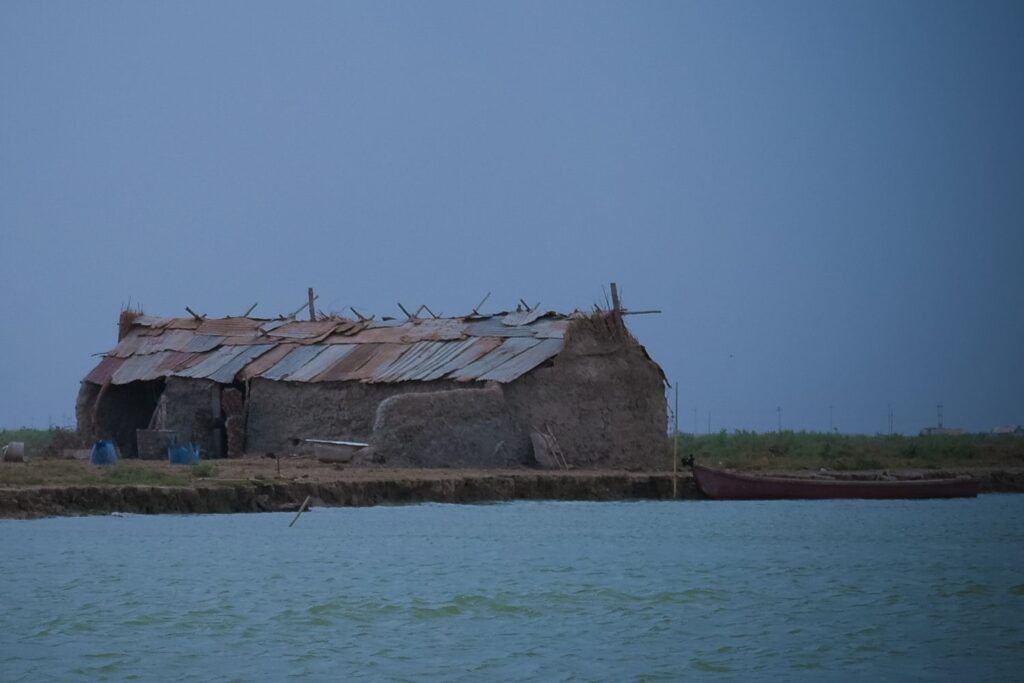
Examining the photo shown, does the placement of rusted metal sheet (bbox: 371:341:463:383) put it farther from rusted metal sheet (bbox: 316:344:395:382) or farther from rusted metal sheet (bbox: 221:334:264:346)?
rusted metal sheet (bbox: 221:334:264:346)

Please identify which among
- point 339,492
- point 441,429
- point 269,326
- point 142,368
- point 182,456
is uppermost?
point 269,326

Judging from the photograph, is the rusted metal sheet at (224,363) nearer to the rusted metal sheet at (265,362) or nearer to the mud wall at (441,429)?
the rusted metal sheet at (265,362)

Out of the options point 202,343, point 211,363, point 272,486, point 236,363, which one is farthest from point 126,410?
point 272,486

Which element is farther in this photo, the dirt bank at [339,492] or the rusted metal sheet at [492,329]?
the rusted metal sheet at [492,329]

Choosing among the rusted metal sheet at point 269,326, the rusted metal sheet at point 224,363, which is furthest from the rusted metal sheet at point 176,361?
the rusted metal sheet at point 269,326

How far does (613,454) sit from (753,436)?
19.0m

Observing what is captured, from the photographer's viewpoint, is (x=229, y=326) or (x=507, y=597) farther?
(x=229, y=326)

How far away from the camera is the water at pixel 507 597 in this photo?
47.1 ft

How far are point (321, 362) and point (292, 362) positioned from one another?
0.69 meters

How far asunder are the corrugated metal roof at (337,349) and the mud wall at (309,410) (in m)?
0.20

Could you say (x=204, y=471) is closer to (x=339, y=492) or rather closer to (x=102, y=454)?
(x=339, y=492)

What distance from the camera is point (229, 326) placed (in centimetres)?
3609

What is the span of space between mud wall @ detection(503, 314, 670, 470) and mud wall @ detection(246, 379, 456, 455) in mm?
1594

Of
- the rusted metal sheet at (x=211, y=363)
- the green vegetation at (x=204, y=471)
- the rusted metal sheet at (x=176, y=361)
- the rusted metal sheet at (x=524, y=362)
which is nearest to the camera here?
the green vegetation at (x=204, y=471)
